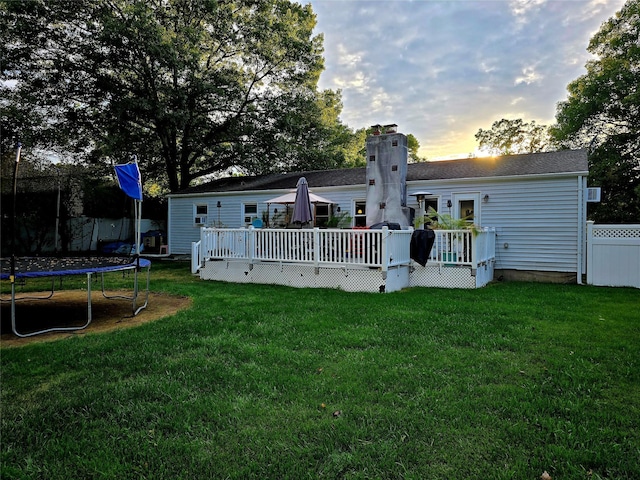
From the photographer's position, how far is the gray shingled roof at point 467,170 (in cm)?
988

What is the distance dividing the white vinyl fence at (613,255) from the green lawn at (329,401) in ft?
15.0

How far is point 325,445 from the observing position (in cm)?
215

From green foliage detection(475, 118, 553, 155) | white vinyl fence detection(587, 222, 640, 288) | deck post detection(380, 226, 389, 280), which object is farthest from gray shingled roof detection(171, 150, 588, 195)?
green foliage detection(475, 118, 553, 155)

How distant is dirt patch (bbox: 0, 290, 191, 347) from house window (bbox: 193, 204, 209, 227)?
819 cm

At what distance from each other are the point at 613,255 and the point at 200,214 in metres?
14.4

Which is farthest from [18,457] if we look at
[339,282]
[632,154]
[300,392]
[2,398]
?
[632,154]

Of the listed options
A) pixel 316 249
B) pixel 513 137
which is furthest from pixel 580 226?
pixel 513 137

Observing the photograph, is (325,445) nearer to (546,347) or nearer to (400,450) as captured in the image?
(400,450)

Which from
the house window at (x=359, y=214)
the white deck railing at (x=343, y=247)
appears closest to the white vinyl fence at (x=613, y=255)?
the white deck railing at (x=343, y=247)

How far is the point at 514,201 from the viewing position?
9.99 m

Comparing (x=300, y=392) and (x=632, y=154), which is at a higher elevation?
(x=632, y=154)

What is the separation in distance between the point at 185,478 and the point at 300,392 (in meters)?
1.10

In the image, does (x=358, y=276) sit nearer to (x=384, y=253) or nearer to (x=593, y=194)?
(x=384, y=253)

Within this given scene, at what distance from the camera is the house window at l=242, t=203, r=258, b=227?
14383 mm
